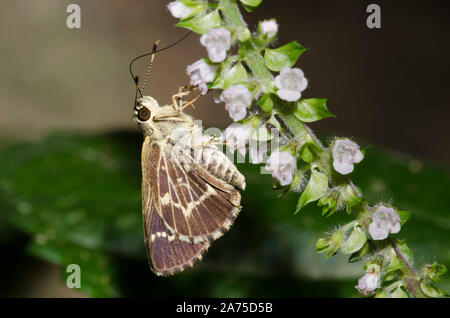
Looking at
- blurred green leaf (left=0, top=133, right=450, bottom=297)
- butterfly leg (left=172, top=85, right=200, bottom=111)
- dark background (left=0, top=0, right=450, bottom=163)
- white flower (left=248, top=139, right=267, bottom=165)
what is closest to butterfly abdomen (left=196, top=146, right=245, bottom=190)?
butterfly leg (left=172, top=85, right=200, bottom=111)

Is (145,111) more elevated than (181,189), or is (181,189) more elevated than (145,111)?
(145,111)

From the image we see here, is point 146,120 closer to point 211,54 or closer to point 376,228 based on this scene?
point 211,54

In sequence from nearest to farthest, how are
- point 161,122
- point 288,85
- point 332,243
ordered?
point 288,85 → point 332,243 → point 161,122

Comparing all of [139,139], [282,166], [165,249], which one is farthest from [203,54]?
[282,166]

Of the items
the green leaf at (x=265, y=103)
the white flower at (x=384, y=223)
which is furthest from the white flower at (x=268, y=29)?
the white flower at (x=384, y=223)

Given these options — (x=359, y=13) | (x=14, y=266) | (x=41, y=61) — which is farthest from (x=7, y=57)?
(x=359, y=13)

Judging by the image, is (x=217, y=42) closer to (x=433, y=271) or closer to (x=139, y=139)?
(x=433, y=271)
